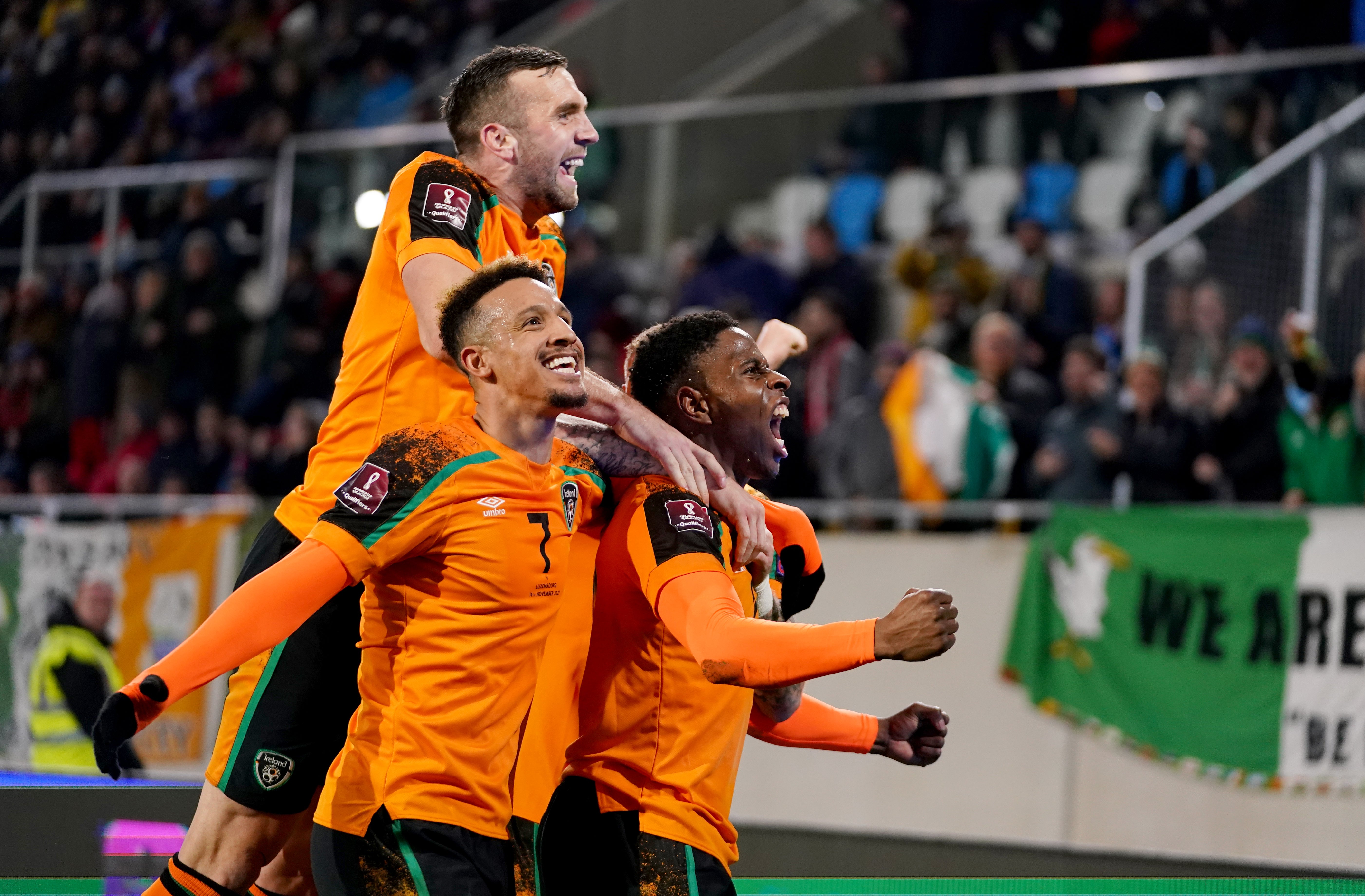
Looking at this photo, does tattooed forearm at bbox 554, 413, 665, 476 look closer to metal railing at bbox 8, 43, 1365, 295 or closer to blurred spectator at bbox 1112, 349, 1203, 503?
blurred spectator at bbox 1112, 349, 1203, 503

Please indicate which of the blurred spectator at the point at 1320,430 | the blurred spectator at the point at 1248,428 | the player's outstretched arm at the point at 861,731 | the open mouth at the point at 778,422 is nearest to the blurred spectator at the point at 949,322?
the blurred spectator at the point at 1248,428

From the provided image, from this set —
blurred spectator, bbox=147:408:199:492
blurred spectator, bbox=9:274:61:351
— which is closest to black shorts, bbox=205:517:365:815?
blurred spectator, bbox=147:408:199:492

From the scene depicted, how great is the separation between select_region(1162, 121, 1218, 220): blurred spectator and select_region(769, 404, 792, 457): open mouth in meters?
6.15

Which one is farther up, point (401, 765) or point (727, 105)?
point (727, 105)

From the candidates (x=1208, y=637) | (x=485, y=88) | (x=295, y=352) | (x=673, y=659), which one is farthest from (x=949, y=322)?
(x=673, y=659)

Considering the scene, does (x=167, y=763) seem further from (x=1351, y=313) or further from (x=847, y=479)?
(x=1351, y=313)

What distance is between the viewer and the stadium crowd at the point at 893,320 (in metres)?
8.80

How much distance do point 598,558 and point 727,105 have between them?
754 cm

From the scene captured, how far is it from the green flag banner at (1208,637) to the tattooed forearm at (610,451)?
5104mm

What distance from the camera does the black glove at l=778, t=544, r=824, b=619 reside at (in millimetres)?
4176

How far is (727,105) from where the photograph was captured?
36.0ft

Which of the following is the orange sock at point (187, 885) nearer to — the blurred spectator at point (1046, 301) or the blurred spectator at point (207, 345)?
the blurred spectator at point (1046, 301)

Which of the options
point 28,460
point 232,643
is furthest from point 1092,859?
point 28,460

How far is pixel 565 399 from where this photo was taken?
358 cm
